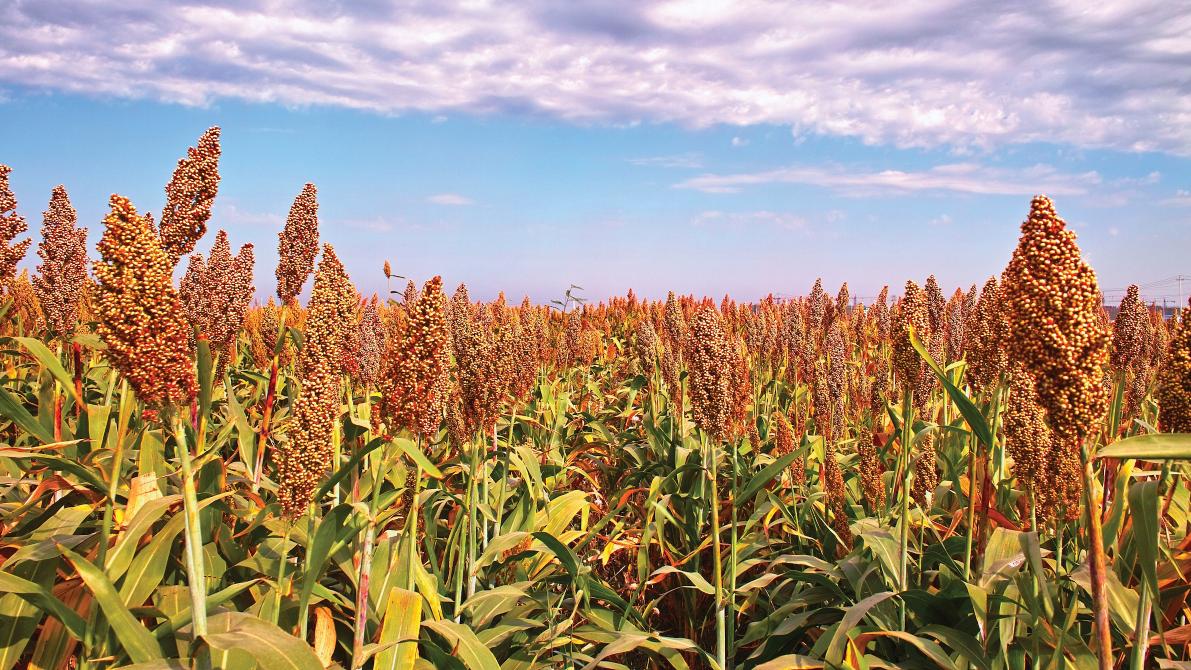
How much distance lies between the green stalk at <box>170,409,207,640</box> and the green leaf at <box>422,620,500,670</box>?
912 mm

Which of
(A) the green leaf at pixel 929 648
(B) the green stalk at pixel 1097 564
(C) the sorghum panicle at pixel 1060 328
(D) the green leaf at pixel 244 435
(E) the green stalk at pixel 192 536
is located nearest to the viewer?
(B) the green stalk at pixel 1097 564

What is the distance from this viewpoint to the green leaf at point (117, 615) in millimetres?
1945

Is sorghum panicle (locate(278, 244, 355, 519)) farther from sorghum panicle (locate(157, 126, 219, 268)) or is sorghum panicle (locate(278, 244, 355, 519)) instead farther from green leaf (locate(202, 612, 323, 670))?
sorghum panicle (locate(157, 126, 219, 268))

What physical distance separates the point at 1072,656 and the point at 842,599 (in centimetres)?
100

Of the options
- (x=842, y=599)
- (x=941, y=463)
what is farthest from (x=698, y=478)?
(x=941, y=463)

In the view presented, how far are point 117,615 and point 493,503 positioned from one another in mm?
2486

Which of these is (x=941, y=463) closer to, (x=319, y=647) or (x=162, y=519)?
(x=319, y=647)

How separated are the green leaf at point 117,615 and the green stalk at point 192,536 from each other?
0.31 m

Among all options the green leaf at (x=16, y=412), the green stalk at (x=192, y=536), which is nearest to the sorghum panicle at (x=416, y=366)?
the green stalk at (x=192, y=536)

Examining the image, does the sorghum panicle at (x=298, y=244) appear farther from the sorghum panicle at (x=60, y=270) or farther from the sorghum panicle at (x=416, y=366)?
the sorghum panicle at (x=60, y=270)

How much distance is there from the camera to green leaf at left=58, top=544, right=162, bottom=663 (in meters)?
1.95

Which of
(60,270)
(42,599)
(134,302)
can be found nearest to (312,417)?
(134,302)

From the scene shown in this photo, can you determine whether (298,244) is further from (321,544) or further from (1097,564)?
(1097,564)

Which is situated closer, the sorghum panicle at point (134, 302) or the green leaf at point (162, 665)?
the sorghum panicle at point (134, 302)
